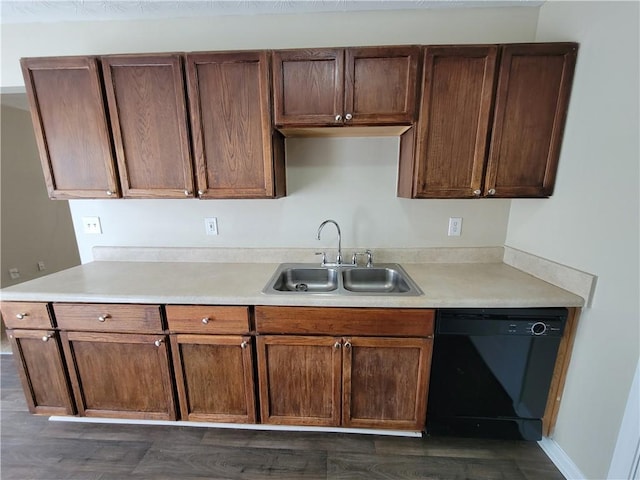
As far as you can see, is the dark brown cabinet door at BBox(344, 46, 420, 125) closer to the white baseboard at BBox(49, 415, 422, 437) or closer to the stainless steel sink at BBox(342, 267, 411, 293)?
the stainless steel sink at BBox(342, 267, 411, 293)

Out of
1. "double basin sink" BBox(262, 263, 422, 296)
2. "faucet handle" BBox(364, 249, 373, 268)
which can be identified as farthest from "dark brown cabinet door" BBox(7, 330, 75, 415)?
"faucet handle" BBox(364, 249, 373, 268)

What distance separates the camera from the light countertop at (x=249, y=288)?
1.34 metres

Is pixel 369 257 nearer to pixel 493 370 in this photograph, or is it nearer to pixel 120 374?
pixel 493 370

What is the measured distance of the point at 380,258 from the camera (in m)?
1.93

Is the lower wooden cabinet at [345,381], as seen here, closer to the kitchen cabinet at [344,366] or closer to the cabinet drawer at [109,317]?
the kitchen cabinet at [344,366]

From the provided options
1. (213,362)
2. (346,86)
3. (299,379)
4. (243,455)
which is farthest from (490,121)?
(243,455)

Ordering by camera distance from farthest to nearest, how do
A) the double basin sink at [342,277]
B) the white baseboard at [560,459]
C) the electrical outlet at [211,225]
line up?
the electrical outlet at [211,225] → the double basin sink at [342,277] → the white baseboard at [560,459]

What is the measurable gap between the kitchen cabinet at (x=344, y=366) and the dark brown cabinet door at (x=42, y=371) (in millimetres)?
1196

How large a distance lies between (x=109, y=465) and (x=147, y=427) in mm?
239

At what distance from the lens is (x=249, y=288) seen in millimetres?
1504

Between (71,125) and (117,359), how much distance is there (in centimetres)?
141

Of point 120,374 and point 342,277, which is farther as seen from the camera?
point 342,277

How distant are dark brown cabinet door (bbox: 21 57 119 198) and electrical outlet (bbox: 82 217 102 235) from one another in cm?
34

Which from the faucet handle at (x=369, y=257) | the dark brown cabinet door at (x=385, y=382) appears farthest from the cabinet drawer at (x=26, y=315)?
the faucet handle at (x=369, y=257)
